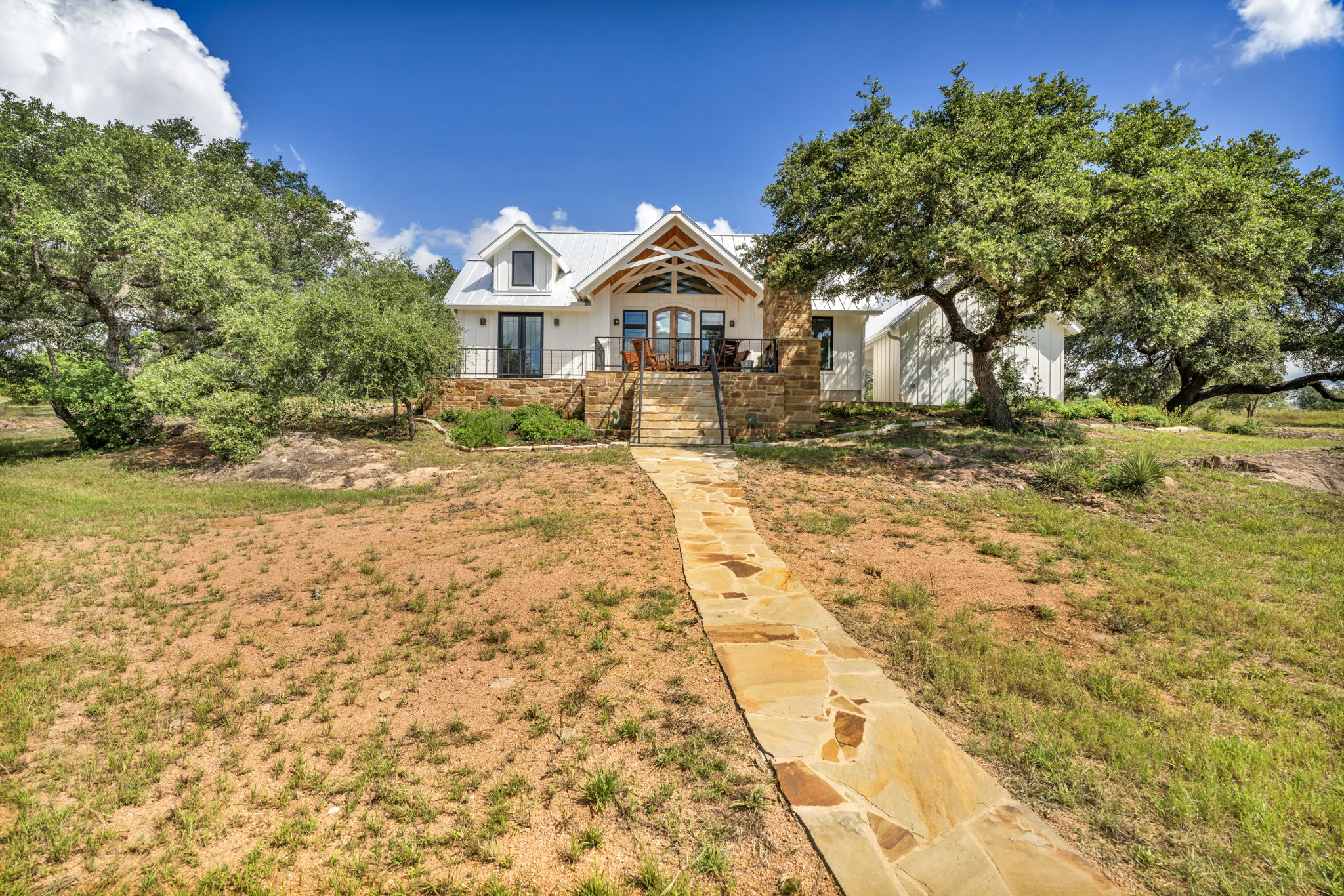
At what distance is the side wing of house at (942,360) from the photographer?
18906mm

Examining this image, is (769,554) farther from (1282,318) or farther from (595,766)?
(1282,318)

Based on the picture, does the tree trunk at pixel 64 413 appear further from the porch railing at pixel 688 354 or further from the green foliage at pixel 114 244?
the porch railing at pixel 688 354

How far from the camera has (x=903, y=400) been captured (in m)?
19.7

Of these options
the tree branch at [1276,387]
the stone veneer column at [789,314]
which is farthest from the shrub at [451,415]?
the tree branch at [1276,387]

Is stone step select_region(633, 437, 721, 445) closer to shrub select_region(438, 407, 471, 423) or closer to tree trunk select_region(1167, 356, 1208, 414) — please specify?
shrub select_region(438, 407, 471, 423)

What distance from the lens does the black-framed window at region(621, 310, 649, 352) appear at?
61.4 ft

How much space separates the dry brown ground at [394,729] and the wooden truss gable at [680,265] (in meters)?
12.0

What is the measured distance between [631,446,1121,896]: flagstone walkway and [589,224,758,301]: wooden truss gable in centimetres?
1302

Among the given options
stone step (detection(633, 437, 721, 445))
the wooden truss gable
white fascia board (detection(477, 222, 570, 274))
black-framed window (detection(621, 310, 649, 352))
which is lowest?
stone step (detection(633, 437, 721, 445))

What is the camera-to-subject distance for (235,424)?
10.6 metres

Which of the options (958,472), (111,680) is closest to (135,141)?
(111,680)

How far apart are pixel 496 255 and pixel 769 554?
16.8 meters

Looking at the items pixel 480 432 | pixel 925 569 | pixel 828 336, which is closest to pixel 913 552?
pixel 925 569

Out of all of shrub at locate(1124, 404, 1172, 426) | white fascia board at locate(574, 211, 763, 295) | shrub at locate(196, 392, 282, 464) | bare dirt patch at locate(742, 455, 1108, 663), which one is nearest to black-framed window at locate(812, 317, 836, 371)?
white fascia board at locate(574, 211, 763, 295)
